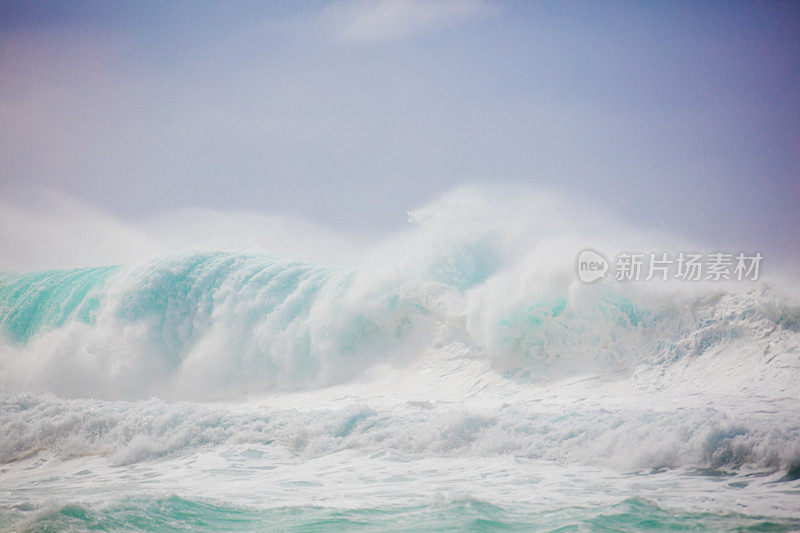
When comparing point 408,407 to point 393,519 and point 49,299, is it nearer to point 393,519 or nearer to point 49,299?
point 393,519

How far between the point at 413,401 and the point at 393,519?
2936 millimetres

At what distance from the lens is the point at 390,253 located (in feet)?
32.8

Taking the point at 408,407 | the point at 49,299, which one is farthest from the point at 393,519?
the point at 49,299

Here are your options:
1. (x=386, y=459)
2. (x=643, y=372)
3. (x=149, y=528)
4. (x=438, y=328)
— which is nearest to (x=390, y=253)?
(x=438, y=328)

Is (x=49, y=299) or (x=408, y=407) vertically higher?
(x=49, y=299)

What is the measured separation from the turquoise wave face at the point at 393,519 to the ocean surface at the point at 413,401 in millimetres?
18

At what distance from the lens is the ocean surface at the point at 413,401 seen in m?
3.35

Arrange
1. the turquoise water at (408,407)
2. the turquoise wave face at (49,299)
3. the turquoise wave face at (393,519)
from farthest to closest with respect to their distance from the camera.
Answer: the turquoise wave face at (49,299) → the turquoise water at (408,407) → the turquoise wave face at (393,519)

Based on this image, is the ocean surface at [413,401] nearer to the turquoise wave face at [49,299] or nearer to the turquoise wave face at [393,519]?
the turquoise wave face at [393,519]

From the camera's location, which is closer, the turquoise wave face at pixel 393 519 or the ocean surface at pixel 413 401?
the turquoise wave face at pixel 393 519

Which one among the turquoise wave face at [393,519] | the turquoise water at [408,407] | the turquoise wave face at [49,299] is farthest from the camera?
the turquoise wave face at [49,299]

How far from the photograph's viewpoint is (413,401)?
6.05m

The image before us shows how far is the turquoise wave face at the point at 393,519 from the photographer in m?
2.88

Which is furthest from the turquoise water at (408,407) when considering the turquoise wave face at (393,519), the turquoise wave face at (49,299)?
the turquoise wave face at (49,299)
